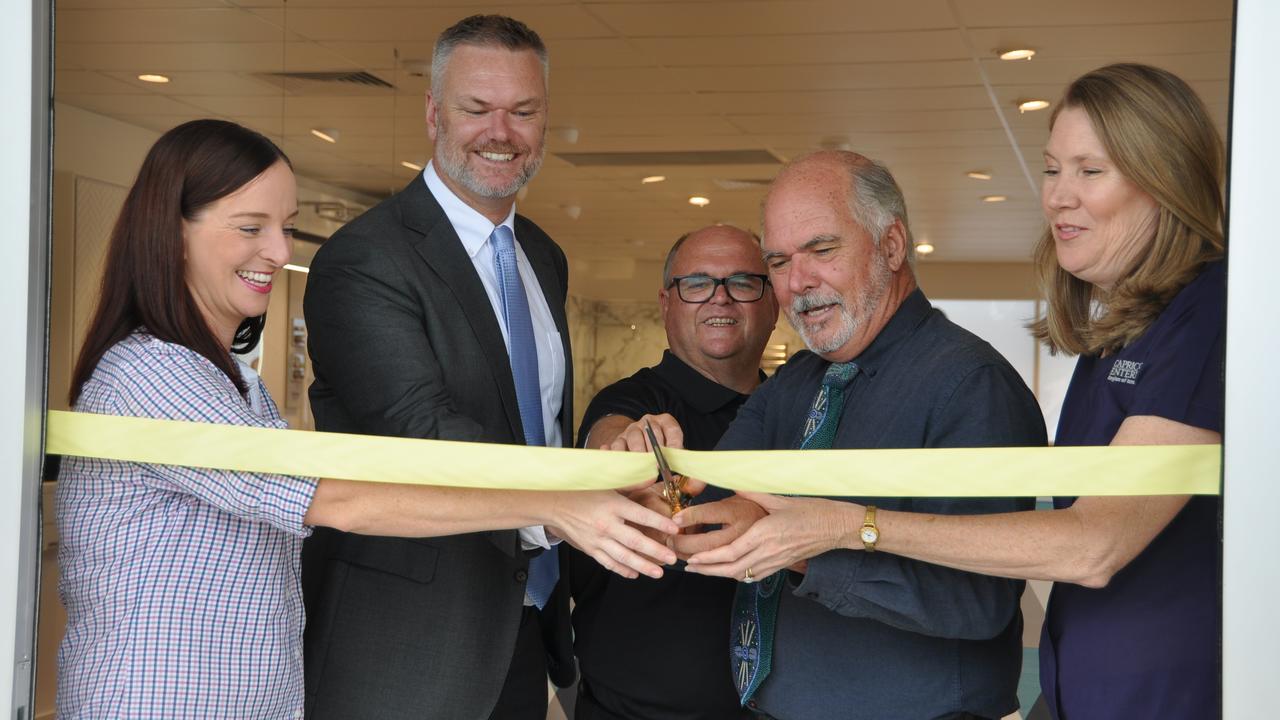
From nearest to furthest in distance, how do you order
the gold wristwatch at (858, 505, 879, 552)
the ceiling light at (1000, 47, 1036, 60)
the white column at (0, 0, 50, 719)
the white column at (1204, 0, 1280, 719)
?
the white column at (1204, 0, 1280, 719)
the white column at (0, 0, 50, 719)
the gold wristwatch at (858, 505, 879, 552)
the ceiling light at (1000, 47, 1036, 60)

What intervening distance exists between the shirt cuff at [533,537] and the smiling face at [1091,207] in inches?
37.4

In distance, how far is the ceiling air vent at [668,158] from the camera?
27.1ft

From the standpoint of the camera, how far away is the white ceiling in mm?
5148

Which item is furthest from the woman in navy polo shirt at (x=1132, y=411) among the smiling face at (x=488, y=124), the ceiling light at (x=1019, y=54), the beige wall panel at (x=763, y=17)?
the ceiling light at (x=1019, y=54)

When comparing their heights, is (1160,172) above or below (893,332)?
above

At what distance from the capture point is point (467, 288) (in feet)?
6.48

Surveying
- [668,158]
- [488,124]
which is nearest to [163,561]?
[488,124]

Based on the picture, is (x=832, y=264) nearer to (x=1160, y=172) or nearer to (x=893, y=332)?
(x=893, y=332)

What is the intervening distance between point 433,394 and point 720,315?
2.96ft

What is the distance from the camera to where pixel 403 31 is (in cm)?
546

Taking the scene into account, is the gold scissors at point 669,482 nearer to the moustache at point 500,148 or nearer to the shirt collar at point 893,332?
the shirt collar at point 893,332

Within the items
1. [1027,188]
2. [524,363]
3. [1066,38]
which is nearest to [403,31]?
[1066,38]

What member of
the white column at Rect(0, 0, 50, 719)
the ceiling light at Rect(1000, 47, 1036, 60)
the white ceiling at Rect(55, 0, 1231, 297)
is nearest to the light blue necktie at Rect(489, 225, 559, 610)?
the white column at Rect(0, 0, 50, 719)

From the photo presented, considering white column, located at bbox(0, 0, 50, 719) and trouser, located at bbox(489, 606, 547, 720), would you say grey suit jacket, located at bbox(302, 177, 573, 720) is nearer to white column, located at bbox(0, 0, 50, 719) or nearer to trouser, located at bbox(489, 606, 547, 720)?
trouser, located at bbox(489, 606, 547, 720)
